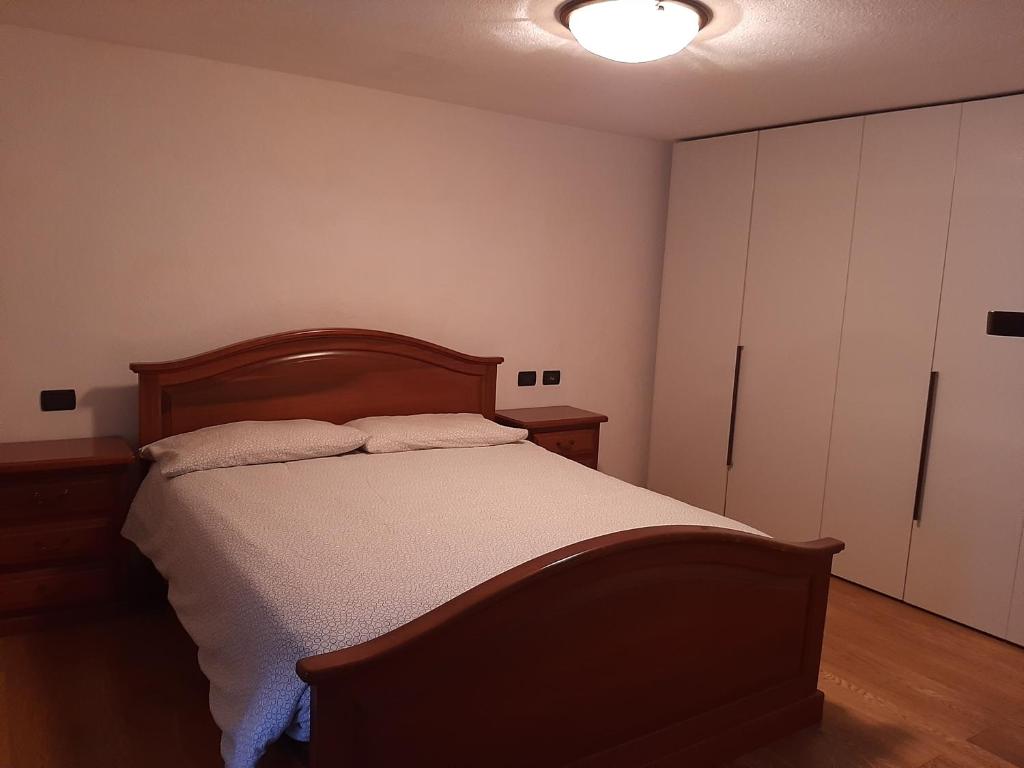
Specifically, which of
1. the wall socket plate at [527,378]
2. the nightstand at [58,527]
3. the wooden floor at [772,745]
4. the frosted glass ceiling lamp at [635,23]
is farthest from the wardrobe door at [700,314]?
the nightstand at [58,527]

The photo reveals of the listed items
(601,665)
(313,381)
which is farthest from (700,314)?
(601,665)

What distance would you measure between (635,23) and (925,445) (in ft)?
6.84

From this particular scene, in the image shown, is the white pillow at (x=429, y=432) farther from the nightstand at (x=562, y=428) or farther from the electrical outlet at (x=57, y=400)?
the electrical outlet at (x=57, y=400)

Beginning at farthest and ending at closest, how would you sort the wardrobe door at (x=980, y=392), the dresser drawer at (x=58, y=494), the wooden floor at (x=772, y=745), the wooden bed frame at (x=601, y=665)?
the wardrobe door at (x=980, y=392), the dresser drawer at (x=58, y=494), the wooden floor at (x=772, y=745), the wooden bed frame at (x=601, y=665)

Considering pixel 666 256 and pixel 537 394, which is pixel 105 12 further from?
pixel 666 256

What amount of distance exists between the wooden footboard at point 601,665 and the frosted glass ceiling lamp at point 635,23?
1.38 metres

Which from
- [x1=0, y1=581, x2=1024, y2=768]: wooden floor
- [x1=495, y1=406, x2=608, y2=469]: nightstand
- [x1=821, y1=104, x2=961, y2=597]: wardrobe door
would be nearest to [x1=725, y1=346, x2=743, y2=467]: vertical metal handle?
[x1=821, y1=104, x2=961, y2=597]: wardrobe door

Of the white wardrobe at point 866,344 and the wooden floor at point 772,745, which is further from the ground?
the white wardrobe at point 866,344

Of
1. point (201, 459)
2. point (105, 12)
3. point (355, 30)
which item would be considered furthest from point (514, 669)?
point (105, 12)

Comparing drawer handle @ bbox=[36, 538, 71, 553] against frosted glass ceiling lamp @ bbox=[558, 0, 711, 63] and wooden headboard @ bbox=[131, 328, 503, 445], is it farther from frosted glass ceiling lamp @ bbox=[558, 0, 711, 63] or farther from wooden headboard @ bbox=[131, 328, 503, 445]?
frosted glass ceiling lamp @ bbox=[558, 0, 711, 63]

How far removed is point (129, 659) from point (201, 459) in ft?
2.23

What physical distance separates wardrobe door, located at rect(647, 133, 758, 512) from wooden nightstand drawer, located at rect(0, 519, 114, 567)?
278 cm

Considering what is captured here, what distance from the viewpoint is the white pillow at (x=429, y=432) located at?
10.1ft

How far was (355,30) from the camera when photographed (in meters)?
2.50
